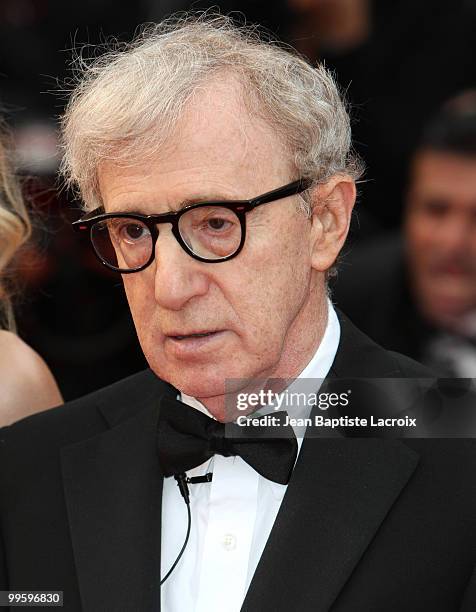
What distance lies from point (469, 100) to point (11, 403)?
2.60m

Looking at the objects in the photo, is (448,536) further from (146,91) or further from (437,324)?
(437,324)

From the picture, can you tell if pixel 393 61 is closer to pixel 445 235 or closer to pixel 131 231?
Result: pixel 445 235

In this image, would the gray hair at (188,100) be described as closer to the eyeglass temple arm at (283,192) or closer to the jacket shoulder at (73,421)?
the eyeglass temple arm at (283,192)

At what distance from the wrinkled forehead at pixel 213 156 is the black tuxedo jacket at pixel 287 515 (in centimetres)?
51

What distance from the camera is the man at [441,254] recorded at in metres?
A: 4.69

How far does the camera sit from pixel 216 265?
96.3 inches

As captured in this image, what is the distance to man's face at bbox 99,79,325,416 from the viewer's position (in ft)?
7.95

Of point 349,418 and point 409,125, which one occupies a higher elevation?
point 409,125

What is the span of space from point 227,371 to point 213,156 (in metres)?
0.47

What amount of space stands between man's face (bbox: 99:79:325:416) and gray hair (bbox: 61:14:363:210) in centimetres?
4

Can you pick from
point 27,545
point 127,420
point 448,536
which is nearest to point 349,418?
point 448,536

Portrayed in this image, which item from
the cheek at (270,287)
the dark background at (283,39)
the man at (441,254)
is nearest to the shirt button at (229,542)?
the cheek at (270,287)

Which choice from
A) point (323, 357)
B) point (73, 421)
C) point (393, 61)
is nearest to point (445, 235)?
point (393, 61)

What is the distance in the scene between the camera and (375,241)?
5336 mm
